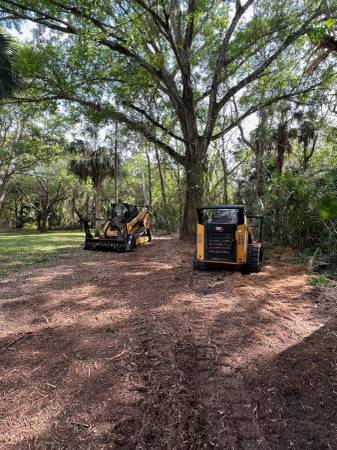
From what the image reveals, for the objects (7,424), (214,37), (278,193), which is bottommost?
(7,424)

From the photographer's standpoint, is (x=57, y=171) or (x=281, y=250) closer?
(x=281, y=250)

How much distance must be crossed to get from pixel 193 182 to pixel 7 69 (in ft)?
22.4

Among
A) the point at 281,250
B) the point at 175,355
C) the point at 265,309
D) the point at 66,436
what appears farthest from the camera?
the point at 281,250

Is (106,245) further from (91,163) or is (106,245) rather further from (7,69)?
(91,163)

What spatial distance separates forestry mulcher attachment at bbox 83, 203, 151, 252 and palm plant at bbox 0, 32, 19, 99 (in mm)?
4409

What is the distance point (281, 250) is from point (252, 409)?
8164 millimetres

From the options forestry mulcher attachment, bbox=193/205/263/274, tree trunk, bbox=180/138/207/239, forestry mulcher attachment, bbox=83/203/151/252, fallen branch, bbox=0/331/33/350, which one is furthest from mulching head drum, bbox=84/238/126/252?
fallen branch, bbox=0/331/33/350

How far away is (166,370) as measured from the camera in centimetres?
254

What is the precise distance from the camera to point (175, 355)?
110 inches

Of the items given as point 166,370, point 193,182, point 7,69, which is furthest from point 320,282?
point 7,69

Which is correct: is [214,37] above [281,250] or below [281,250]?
above

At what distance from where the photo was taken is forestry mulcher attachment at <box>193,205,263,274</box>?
6.11 metres

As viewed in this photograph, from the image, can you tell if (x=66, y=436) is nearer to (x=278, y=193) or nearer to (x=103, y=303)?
(x=103, y=303)

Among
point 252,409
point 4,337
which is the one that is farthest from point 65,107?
point 252,409
